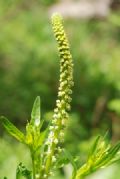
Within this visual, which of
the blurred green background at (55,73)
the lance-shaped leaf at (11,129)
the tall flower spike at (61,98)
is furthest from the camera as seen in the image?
the blurred green background at (55,73)

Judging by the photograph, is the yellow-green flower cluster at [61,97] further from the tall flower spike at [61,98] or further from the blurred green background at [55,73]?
the blurred green background at [55,73]

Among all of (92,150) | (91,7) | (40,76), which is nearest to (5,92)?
(40,76)

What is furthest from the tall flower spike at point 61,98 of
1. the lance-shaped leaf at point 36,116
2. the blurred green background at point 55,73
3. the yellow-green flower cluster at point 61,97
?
the blurred green background at point 55,73

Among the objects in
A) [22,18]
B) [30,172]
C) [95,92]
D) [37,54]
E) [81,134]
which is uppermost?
[22,18]

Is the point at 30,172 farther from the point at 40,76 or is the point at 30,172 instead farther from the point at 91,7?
the point at 91,7

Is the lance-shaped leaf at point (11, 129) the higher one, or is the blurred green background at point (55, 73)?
the blurred green background at point (55, 73)

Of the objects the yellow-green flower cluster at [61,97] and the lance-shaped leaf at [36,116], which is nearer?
the yellow-green flower cluster at [61,97]

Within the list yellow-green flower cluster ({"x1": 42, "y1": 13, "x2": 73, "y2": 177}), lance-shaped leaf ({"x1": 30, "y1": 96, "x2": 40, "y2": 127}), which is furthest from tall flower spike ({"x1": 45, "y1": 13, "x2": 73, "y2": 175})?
lance-shaped leaf ({"x1": 30, "y1": 96, "x2": 40, "y2": 127})
